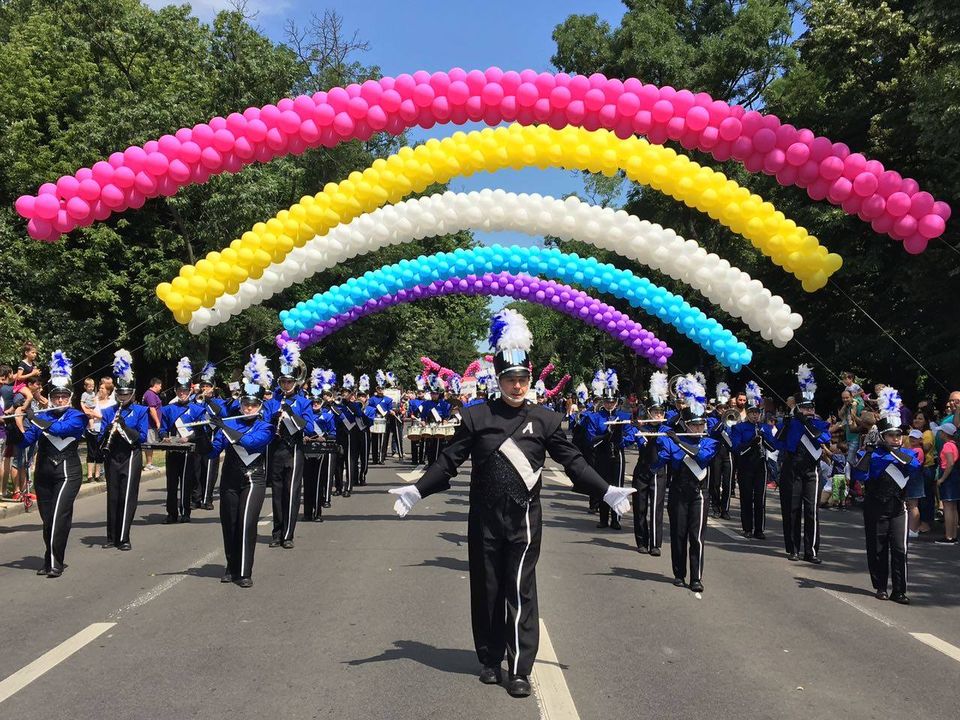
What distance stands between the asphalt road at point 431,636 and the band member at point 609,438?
3077mm

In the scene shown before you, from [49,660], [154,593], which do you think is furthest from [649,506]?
[49,660]

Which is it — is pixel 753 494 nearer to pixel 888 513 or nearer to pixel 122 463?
pixel 888 513

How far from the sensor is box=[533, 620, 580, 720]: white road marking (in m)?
5.27

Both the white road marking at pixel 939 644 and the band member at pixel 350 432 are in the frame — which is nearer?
the white road marking at pixel 939 644

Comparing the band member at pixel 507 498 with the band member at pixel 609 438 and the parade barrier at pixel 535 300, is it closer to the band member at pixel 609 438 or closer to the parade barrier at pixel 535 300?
the band member at pixel 609 438

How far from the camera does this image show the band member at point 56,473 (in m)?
9.25

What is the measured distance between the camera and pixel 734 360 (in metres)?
17.4

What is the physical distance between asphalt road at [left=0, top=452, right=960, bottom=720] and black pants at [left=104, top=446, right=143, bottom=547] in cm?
30

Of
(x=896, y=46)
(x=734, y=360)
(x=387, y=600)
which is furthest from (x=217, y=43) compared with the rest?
(x=387, y=600)

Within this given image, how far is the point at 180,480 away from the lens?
1381cm

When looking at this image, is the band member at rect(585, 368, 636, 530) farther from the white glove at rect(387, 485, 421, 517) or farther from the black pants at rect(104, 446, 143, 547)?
the white glove at rect(387, 485, 421, 517)

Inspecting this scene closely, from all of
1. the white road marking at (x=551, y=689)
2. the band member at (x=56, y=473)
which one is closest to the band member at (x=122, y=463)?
the band member at (x=56, y=473)

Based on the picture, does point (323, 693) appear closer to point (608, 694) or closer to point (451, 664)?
point (451, 664)

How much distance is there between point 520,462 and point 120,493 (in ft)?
22.7
